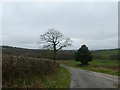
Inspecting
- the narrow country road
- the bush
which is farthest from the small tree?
the bush

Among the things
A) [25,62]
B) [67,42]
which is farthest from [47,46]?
[25,62]

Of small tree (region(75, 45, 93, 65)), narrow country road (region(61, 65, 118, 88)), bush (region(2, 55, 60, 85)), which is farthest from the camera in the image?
small tree (region(75, 45, 93, 65))

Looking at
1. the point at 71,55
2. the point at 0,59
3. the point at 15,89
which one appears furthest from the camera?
the point at 71,55

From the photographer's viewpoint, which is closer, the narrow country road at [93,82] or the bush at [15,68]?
the bush at [15,68]

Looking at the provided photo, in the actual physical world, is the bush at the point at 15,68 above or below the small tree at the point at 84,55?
above

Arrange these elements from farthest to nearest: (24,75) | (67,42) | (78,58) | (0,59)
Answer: (67,42) < (78,58) < (24,75) < (0,59)

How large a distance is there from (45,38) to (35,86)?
5839 cm

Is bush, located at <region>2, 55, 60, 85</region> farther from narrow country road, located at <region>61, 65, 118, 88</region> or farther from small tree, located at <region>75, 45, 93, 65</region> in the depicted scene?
small tree, located at <region>75, 45, 93, 65</region>

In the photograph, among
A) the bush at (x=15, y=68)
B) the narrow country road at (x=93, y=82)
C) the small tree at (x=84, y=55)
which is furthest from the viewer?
the small tree at (x=84, y=55)

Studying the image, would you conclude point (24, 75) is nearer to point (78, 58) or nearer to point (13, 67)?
point (13, 67)

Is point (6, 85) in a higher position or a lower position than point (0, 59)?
lower

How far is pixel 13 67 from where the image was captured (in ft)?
38.7

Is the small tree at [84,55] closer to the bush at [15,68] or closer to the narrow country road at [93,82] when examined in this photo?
the narrow country road at [93,82]

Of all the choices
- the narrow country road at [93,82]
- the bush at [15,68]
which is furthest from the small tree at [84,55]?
the bush at [15,68]
